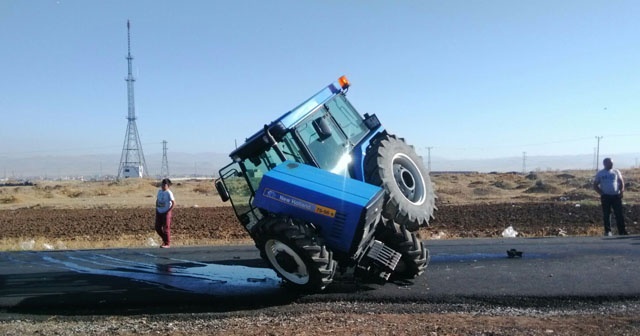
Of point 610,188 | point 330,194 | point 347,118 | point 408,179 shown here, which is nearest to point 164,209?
point 347,118

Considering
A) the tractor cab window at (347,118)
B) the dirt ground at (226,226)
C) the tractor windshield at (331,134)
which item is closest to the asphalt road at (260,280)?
the tractor windshield at (331,134)

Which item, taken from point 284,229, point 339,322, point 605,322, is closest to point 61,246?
point 284,229

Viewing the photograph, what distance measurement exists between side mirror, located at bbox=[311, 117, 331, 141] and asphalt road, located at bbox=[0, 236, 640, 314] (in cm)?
211

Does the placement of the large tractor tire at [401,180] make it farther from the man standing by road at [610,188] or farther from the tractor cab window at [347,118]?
the man standing by road at [610,188]

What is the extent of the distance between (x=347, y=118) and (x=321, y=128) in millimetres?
807

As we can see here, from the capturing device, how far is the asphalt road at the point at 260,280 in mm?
6801

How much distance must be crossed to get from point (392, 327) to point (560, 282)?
315cm

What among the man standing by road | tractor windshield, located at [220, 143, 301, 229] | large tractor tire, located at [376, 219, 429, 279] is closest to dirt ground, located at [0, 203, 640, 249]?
the man standing by road

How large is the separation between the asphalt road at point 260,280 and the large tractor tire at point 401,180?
92cm

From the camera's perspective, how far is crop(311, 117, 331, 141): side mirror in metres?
8.12

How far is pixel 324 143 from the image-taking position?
8133 mm

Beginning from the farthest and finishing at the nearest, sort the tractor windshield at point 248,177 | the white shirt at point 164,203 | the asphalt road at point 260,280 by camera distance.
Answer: the white shirt at point 164,203, the tractor windshield at point 248,177, the asphalt road at point 260,280

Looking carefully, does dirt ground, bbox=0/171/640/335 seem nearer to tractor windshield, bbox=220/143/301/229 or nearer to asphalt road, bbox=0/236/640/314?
asphalt road, bbox=0/236/640/314

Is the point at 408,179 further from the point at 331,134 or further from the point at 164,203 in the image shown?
the point at 164,203
